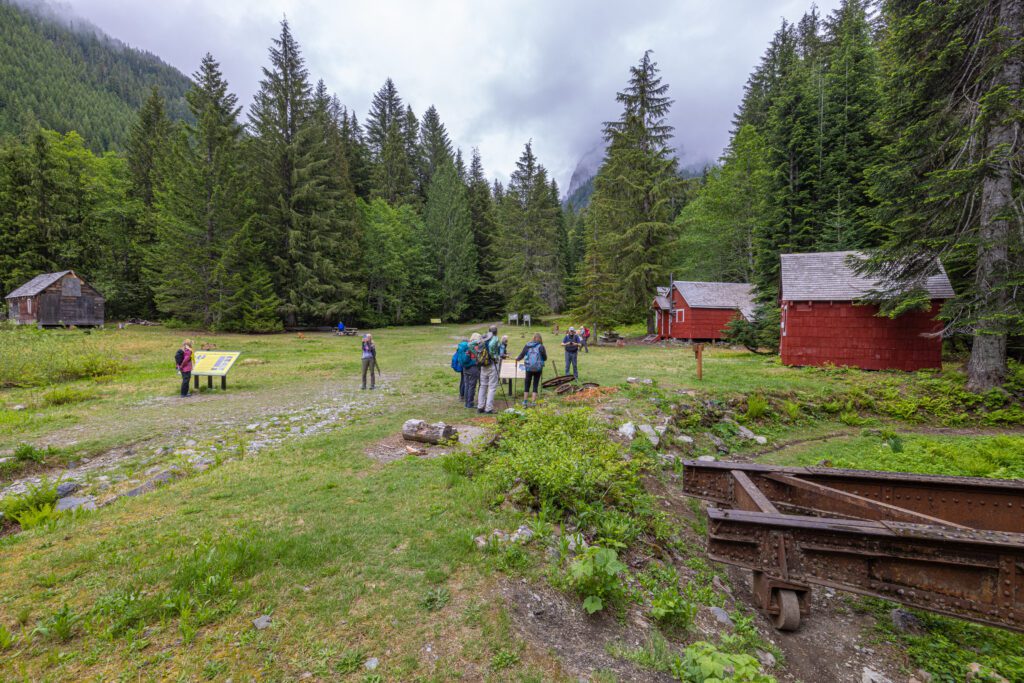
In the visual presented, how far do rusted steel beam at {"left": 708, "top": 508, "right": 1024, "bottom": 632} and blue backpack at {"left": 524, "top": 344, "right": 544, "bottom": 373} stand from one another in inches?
287

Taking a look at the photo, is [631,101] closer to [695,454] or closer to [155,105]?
[695,454]

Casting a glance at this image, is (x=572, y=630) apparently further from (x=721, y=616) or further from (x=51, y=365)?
(x=51, y=365)

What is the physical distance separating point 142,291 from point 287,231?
16887 millimetres

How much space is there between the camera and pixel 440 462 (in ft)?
22.5

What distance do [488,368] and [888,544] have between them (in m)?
7.94

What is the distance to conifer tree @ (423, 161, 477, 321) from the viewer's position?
49594 mm

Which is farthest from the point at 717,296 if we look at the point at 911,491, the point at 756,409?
the point at 911,491

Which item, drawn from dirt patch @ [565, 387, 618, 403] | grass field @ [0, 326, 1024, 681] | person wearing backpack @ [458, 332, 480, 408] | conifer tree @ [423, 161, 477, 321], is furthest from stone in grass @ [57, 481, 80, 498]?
conifer tree @ [423, 161, 477, 321]

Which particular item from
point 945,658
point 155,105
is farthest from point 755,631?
point 155,105

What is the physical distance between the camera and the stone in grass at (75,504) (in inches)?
198

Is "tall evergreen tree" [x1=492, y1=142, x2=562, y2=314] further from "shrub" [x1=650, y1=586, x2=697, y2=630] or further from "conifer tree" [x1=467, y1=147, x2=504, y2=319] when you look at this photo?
"shrub" [x1=650, y1=586, x2=697, y2=630]

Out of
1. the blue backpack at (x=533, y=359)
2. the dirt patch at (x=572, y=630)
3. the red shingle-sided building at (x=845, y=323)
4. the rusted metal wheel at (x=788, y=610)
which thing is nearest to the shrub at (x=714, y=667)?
the dirt patch at (x=572, y=630)

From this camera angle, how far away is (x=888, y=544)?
3768 millimetres

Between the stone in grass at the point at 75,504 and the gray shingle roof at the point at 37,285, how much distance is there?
122ft
